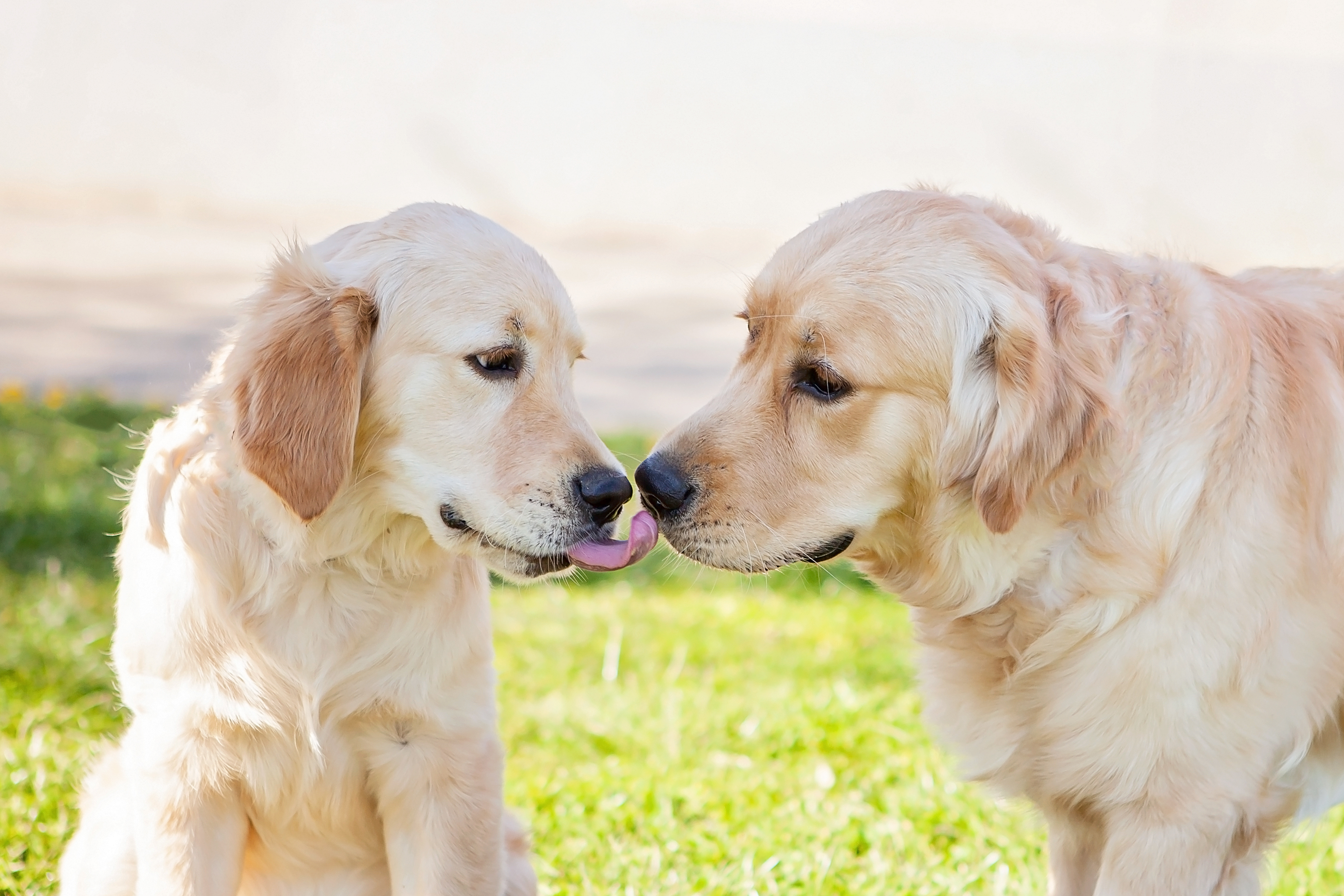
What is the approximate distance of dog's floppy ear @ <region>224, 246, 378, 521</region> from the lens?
2344mm

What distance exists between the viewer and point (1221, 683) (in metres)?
2.25

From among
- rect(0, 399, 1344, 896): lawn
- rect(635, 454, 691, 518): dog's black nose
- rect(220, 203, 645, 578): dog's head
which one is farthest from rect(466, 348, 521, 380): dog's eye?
rect(0, 399, 1344, 896): lawn

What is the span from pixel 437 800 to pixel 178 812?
0.51 m

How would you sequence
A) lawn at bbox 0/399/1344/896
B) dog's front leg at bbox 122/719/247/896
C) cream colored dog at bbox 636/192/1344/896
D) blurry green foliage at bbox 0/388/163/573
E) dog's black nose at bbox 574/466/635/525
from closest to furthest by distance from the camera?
cream colored dog at bbox 636/192/1344/896 → dog's front leg at bbox 122/719/247/896 → dog's black nose at bbox 574/466/635/525 → lawn at bbox 0/399/1344/896 → blurry green foliage at bbox 0/388/163/573

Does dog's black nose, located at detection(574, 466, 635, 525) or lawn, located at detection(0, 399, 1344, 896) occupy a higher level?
dog's black nose, located at detection(574, 466, 635, 525)

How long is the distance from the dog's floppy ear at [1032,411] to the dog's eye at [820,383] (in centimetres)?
33

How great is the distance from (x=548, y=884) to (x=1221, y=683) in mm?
1795

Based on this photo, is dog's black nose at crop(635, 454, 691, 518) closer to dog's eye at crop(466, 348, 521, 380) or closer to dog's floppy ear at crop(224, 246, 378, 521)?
dog's eye at crop(466, 348, 521, 380)

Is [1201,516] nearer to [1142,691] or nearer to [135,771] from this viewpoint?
[1142,691]

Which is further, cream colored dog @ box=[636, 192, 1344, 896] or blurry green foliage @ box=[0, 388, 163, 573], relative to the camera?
blurry green foliage @ box=[0, 388, 163, 573]

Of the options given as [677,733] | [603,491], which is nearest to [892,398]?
[603,491]

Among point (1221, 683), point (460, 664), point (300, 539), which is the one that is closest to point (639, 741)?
point (460, 664)

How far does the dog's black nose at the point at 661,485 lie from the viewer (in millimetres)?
2561

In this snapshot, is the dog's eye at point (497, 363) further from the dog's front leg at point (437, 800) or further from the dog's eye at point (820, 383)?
the dog's front leg at point (437, 800)
